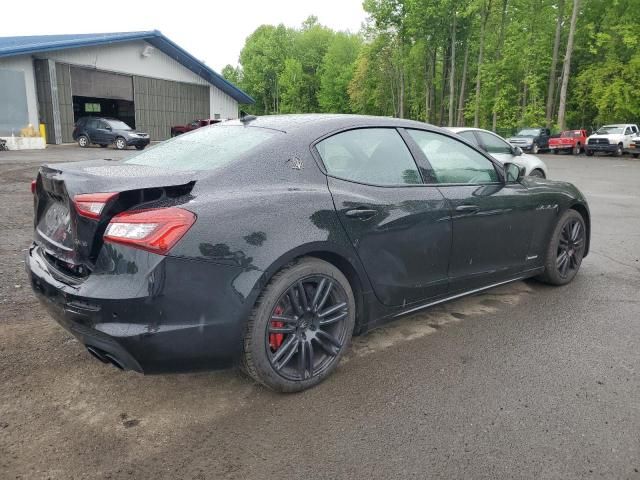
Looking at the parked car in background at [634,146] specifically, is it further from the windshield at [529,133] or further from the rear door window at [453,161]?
the rear door window at [453,161]

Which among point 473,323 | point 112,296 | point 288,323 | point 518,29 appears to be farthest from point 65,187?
point 518,29

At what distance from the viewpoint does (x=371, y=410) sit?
2.71 metres

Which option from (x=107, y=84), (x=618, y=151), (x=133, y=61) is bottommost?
(x=618, y=151)

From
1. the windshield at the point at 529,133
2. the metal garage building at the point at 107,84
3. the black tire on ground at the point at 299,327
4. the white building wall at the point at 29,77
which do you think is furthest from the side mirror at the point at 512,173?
the windshield at the point at 529,133

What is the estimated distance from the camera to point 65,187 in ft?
8.57

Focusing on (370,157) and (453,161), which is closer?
(370,157)

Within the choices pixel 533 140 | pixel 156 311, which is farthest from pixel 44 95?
pixel 156 311

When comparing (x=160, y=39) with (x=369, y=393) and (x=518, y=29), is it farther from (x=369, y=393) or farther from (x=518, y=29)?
(x=369, y=393)

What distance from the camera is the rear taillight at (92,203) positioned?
2439 mm

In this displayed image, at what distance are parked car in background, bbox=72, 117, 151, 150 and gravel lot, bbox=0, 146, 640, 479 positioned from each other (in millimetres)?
23742

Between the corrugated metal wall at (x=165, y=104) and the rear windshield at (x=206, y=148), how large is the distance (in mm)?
31918

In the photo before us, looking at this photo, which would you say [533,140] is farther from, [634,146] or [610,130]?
[634,146]

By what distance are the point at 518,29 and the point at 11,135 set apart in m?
37.8

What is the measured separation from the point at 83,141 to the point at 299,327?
1090 inches
